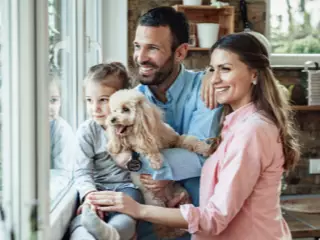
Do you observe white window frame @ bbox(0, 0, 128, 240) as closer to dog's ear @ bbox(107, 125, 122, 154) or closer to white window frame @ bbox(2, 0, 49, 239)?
white window frame @ bbox(2, 0, 49, 239)

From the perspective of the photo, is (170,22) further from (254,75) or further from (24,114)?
(24,114)

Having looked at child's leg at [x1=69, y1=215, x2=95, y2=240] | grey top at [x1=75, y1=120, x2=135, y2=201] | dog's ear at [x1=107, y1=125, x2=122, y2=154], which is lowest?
child's leg at [x1=69, y1=215, x2=95, y2=240]

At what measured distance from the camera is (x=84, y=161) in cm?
185

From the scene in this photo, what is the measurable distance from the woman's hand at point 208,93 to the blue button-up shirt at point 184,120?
A: 0.08 feet

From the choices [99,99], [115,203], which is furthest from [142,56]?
[115,203]

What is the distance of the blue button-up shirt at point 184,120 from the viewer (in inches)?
72.3

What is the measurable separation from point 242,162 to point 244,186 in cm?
7

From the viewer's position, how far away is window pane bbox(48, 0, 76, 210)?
180 cm

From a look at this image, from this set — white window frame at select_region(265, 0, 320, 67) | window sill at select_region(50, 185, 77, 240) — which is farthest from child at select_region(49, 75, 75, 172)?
white window frame at select_region(265, 0, 320, 67)

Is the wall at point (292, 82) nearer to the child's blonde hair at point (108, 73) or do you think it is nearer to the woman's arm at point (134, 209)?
the child's blonde hair at point (108, 73)

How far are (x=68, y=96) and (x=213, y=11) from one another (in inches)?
73.9

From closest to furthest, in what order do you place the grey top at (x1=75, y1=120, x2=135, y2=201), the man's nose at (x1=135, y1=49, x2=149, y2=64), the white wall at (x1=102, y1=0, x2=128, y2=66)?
1. the grey top at (x1=75, y1=120, x2=135, y2=201)
2. the man's nose at (x1=135, y1=49, x2=149, y2=64)
3. the white wall at (x1=102, y1=0, x2=128, y2=66)

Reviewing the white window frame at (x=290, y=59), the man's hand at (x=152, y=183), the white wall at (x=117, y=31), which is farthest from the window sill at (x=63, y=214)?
the white window frame at (x=290, y=59)

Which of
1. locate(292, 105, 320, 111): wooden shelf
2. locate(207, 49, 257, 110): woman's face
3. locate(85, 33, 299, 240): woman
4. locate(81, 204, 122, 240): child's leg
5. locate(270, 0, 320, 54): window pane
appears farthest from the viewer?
locate(270, 0, 320, 54): window pane
